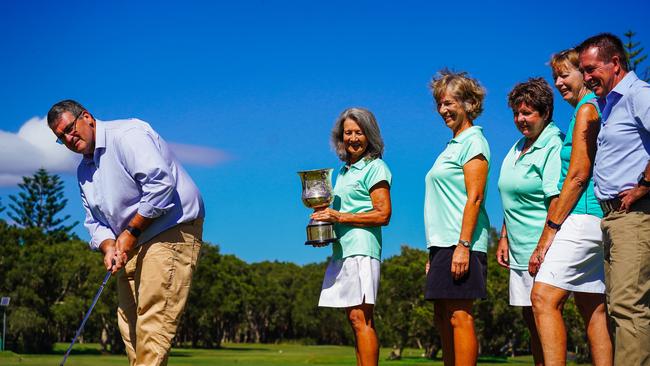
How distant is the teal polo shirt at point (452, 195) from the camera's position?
615 centimetres

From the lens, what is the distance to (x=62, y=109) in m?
6.40

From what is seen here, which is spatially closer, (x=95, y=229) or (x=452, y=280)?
(x=452, y=280)

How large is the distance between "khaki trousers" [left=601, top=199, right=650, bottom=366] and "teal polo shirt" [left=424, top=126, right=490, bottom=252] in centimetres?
140

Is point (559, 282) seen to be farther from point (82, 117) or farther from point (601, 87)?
point (82, 117)

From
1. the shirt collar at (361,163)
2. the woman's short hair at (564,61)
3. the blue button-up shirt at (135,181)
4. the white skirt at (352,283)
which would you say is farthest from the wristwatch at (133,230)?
the woman's short hair at (564,61)

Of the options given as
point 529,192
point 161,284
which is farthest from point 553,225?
point 161,284

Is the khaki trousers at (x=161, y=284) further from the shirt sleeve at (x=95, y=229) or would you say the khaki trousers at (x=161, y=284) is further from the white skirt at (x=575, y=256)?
the white skirt at (x=575, y=256)

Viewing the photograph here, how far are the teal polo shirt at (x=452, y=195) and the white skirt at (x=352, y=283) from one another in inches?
24.2

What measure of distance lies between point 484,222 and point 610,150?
1.39m

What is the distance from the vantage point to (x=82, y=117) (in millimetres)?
6453

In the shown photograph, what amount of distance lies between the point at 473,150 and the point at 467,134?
0.17m

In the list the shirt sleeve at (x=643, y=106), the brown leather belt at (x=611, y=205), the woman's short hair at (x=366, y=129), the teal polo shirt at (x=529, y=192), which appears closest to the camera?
the shirt sleeve at (x=643, y=106)

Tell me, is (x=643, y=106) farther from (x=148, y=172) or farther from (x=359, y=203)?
(x=148, y=172)

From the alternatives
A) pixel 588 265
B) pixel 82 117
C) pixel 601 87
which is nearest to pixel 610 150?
pixel 601 87
